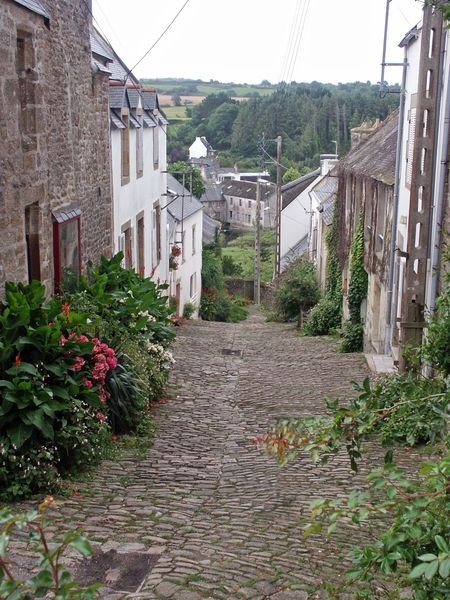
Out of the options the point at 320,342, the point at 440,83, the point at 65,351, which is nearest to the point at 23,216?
the point at 65,351

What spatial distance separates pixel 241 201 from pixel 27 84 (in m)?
71.8

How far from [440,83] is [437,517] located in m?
8.54

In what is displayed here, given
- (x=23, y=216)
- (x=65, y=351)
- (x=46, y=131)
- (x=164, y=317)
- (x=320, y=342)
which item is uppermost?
(x=46, y=131)

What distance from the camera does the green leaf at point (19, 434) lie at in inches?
257

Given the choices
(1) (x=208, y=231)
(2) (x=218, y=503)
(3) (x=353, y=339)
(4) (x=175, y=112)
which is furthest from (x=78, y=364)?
(4) (x=175, y=112)

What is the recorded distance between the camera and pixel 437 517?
140 inches

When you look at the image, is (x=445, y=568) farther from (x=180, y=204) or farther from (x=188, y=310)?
(x=180, y=204)

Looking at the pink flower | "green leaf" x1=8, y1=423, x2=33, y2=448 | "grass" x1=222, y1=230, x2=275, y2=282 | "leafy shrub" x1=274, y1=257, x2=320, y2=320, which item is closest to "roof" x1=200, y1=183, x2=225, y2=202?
"grass" x1=222, y1=230, x2=275, y2=282

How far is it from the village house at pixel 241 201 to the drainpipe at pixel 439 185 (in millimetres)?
65773

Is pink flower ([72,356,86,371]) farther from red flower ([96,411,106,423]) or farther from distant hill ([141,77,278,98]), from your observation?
distant hill ([141,77,278,98])

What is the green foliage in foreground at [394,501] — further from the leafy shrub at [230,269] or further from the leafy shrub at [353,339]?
the leafy shrub at [230,269]

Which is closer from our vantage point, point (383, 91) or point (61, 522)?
point (61, 522)

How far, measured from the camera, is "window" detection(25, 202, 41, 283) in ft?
31.6

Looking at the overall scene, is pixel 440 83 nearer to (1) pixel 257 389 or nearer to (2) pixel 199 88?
(1) pixel 257 389
